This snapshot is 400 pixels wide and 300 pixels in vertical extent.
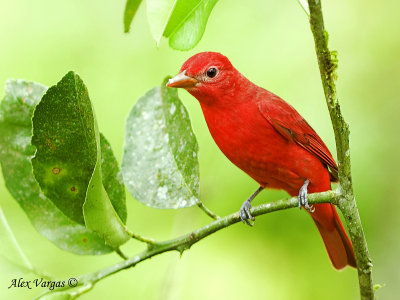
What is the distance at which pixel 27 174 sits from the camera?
192cm

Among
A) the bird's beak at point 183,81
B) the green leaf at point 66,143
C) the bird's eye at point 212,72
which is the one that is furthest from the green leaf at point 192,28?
the bird's eye at point 212,72

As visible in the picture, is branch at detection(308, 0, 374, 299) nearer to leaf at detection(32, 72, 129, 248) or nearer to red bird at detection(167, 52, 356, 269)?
leaf at detection(32, 72, 129, 248)

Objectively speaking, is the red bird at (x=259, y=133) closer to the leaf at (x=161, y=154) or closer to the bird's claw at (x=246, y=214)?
the bird's claw at (x=246, y=214)

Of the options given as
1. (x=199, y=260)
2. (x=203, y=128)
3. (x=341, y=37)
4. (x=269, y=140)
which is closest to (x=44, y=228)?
(x=269, y=140)

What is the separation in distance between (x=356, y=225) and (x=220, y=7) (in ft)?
9.57

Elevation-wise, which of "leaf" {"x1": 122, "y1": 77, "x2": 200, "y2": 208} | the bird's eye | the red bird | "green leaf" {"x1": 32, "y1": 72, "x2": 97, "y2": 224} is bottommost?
"green leaf" {"x1": 32, "y1": 72, "x2": 97, "y2": 224}

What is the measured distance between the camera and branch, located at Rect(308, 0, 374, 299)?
4.17 ft

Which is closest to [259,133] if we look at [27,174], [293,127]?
[293,127]

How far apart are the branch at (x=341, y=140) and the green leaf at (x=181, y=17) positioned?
296mm

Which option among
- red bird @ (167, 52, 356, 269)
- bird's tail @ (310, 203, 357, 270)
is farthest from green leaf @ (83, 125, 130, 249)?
bird's tail @ (310, 203, 357, 270)

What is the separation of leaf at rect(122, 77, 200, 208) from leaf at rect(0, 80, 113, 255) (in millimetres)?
219

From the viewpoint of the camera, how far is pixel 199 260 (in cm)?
327

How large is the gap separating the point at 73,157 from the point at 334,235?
1.79 meters

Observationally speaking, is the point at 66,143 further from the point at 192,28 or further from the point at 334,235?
the point at 334,235
